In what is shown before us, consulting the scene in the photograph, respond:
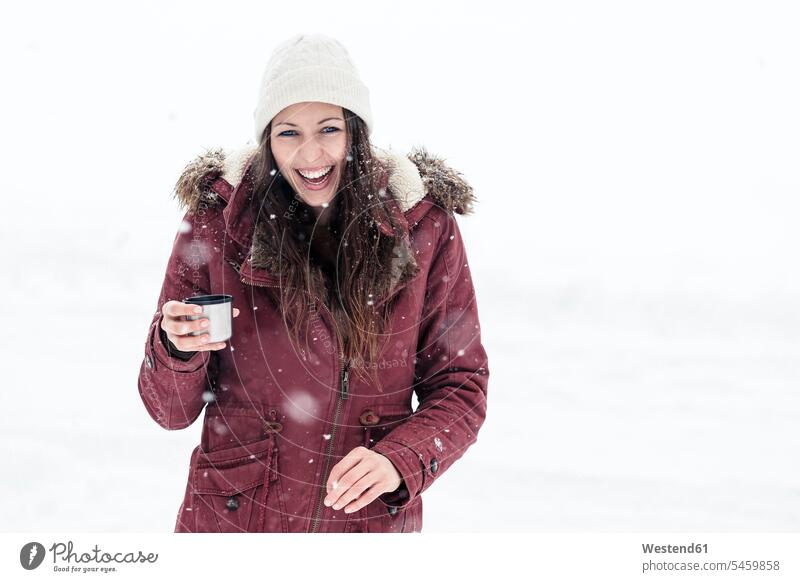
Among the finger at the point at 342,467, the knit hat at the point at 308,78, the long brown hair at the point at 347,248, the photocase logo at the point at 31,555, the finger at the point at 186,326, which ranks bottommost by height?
the photocase logo at the point at 31,555

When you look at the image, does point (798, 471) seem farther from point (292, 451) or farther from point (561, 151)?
point (292, 451)

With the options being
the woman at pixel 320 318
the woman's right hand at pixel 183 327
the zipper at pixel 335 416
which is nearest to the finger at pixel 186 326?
the woman's right hand at pixel 183 327

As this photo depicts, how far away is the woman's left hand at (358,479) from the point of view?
4.78ft

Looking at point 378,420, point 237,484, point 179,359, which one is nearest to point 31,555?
point 237,484

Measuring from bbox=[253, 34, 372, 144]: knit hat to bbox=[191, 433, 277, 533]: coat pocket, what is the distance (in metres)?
0.76

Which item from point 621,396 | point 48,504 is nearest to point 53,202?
point 48,504

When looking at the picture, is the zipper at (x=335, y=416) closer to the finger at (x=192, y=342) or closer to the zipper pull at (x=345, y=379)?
the zipper pull at (x=345, y=379)

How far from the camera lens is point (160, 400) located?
4.90ft

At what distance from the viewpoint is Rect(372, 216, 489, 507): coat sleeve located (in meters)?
1.60

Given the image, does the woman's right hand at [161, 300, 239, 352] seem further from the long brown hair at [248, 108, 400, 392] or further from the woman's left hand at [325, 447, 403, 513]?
the woman's left hand at [325, 447, 403, 513]

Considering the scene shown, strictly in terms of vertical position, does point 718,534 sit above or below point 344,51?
below

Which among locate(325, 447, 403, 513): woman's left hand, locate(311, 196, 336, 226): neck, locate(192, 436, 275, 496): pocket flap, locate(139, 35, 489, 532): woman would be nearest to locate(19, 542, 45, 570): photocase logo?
locate(139, 35, 489, 532): woman

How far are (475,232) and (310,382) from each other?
3.13 feet

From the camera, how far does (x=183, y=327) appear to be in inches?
51.3
